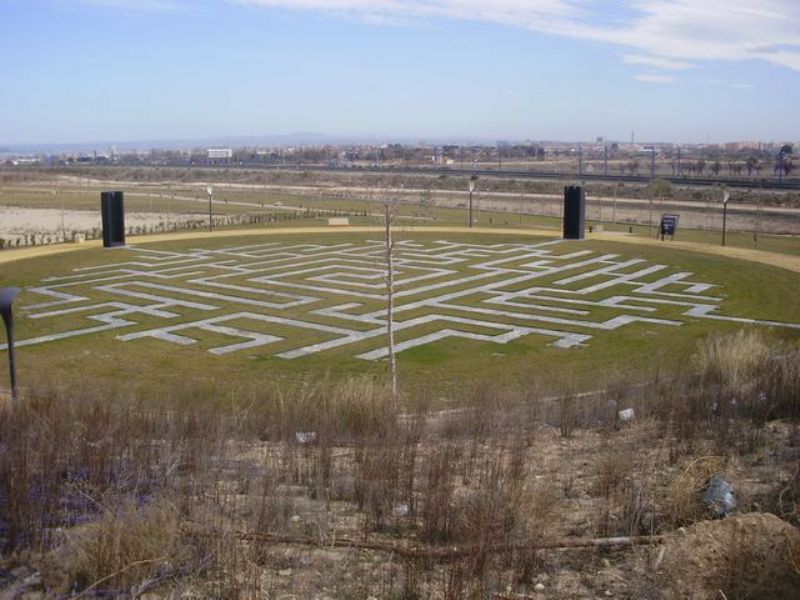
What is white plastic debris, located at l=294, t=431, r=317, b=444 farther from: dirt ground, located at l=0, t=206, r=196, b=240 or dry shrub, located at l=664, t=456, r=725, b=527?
dirt ground, located at l=0, t=206, r=196, b=240

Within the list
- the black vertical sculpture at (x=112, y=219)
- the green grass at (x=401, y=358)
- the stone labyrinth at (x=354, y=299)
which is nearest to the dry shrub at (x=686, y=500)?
the green grass at (x=401, y=358)

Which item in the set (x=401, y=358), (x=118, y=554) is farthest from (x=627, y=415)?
(x=401, y=358)

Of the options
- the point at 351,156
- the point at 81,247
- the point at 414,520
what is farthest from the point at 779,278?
the point at 351,156

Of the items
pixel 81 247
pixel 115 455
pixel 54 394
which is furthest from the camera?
pixel 81 247

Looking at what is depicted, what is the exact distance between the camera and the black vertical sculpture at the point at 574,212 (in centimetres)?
3622

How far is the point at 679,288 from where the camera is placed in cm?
2625

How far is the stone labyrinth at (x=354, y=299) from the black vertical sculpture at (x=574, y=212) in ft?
10.1

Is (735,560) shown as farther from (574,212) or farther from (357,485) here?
(574,212)

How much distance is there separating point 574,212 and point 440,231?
23.9 feet

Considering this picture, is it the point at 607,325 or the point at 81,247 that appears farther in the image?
the point at 81,247

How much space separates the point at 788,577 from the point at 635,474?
9.88 ft

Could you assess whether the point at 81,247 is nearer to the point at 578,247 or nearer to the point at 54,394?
the point at 578,247

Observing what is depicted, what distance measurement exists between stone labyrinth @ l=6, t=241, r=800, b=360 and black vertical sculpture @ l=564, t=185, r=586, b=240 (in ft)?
10.1

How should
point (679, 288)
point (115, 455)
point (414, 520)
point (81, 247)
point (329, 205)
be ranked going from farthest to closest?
point (329, 205) < point (81, 247) < point (679, 288) < point (115, 455) < point (414, 520)
